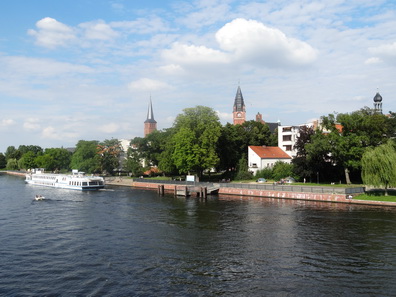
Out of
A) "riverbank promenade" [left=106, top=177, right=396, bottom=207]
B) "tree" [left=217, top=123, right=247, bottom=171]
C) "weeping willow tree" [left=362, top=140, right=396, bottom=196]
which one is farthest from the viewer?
"tree" [left=217, top=123, right=247, bottom=171]

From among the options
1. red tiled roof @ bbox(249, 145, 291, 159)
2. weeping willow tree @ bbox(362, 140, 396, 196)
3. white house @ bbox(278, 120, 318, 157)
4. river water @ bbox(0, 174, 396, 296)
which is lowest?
river water @ bbox(0, 174, 396, 296)

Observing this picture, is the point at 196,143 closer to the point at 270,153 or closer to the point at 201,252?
the point at 270,153

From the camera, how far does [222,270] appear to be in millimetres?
26531

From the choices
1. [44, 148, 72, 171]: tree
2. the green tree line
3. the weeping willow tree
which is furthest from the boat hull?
the weeping willow tree

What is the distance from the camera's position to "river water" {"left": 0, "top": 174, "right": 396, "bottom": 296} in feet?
76.8

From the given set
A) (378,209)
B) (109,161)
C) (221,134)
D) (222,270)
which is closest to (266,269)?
(222,270)

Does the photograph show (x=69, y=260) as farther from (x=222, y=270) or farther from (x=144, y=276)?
(x=222, y=270)

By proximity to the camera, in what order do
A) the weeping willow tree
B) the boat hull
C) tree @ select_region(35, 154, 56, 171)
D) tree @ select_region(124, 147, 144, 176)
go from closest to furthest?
the weeping willow tree, the boat hull, tree @ select_region(124, 147, 144, 176), tree @ select_region(35, 154, 56, 171)

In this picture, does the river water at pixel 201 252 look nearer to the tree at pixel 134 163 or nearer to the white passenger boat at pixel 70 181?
the white passenger boat at pixel 70 181

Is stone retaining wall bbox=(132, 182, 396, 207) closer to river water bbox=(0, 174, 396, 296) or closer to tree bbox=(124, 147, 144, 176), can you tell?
river water bbox=(0, 174, 396, 296)

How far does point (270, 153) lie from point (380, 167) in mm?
40613

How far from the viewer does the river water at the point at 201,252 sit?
2341cm

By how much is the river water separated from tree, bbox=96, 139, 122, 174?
253 ft

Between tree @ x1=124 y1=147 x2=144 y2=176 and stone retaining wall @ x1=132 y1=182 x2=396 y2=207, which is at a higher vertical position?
tree @ x1=124 y1=147 x2=144 y2=176
